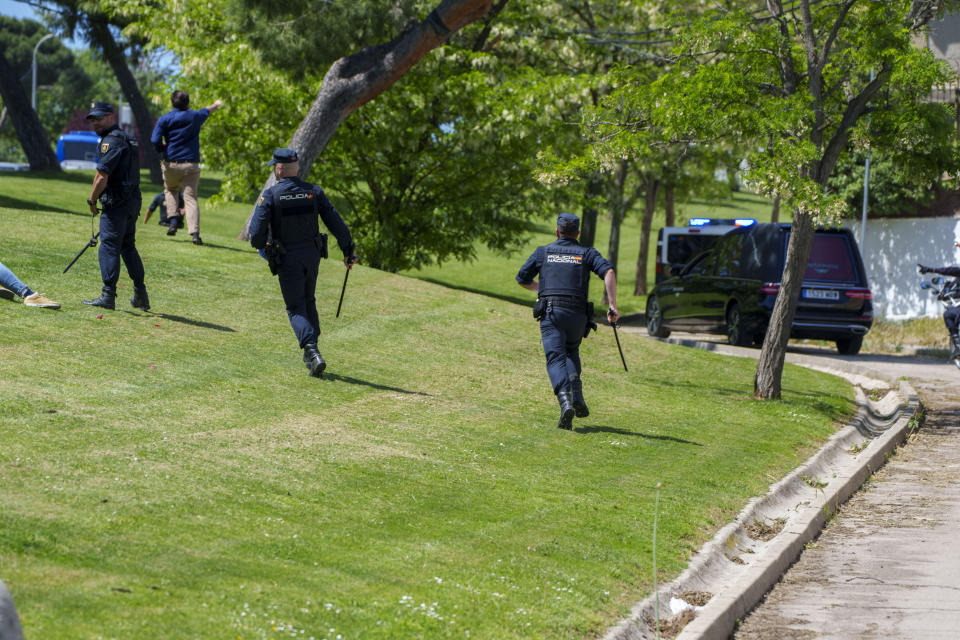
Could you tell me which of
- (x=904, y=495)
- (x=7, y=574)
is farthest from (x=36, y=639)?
(x=904, y=495)

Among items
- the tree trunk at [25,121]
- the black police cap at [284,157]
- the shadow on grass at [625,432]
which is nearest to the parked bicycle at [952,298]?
the shadow on grass at [625,432]

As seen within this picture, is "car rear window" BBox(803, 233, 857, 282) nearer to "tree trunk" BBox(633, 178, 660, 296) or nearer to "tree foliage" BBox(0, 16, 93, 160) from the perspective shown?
"tree trunk" BBox(633, 178, 660, 296)

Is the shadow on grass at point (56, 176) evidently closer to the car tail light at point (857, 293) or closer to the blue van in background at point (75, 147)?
the car tail light at point (857, 293)

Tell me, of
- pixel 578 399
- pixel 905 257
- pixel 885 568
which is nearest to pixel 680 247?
pixel 905 257

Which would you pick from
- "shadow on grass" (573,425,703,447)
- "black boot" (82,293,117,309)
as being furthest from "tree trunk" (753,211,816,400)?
"black boot" (82,293,117,309)

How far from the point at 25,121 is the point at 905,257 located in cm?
2965

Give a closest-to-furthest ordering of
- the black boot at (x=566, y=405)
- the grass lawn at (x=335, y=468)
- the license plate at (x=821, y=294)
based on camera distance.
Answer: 1. the grass lawn at (x=335, y=468)
2. the black boot at (x=566, y=405)
3. the license plate at (x=821, y=294)

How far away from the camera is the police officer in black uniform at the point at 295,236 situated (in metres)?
10.7

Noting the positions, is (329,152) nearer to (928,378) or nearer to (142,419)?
(928,378)

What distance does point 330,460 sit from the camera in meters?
8.05

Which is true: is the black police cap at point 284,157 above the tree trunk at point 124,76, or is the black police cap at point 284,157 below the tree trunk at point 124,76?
below

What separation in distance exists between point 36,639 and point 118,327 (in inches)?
309

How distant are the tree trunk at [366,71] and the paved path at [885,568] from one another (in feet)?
40.0

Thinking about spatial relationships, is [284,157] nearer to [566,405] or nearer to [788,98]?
[566,405]
